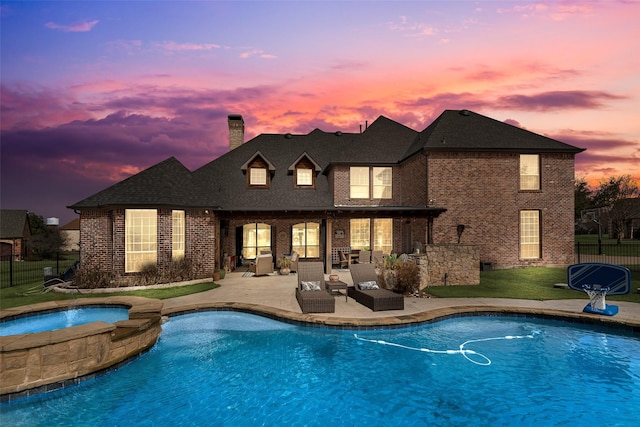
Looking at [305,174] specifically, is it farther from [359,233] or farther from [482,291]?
[482,291]

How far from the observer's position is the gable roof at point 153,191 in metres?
14.5

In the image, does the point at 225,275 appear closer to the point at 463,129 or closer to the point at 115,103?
the point at 115,103

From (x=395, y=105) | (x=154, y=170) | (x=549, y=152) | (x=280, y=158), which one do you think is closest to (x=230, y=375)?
(x=154, y=170)

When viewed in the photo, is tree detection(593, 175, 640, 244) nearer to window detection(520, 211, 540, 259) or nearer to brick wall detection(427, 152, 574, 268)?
brick wall detection(427, 152, 574, 268)

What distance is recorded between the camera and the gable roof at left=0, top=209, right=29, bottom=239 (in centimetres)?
3942

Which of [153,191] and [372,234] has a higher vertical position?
[153,191]

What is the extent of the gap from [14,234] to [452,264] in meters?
51.9

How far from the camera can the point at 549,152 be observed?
18734 millimetres

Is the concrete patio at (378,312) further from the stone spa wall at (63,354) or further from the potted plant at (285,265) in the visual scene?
the potted plant at (285,265)

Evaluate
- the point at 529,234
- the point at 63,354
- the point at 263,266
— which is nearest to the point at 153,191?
the point at 263,266

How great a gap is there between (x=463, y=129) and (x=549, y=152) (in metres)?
5.11

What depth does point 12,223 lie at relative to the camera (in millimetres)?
41031

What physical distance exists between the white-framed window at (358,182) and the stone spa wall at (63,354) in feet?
51.8

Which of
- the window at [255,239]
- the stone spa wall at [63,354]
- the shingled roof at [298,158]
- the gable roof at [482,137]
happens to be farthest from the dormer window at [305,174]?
the stone spa wall at [63,354]
